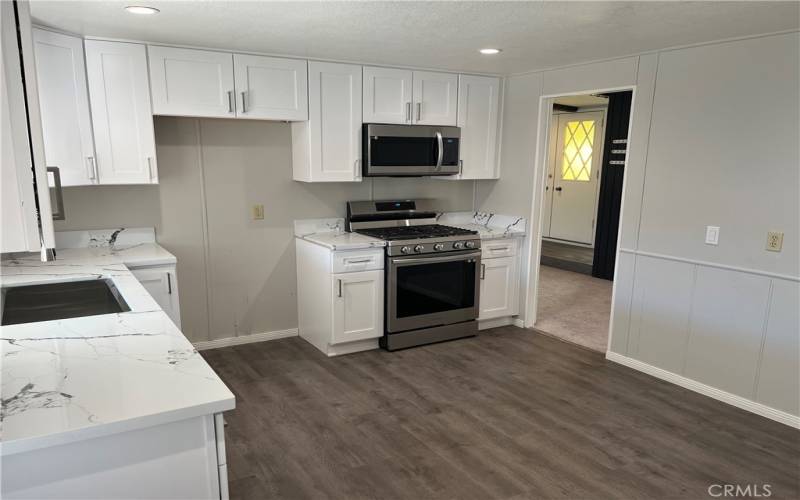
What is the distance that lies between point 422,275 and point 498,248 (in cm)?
81

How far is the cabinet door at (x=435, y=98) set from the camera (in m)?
4.17

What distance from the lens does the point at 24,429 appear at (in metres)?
1.17

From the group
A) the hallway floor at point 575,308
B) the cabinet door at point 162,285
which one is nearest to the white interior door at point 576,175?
the hallway floor at point 575,308

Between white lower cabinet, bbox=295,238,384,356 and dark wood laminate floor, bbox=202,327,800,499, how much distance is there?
0.52ft

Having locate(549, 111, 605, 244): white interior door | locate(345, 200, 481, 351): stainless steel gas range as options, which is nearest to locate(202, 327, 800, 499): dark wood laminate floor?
locate(345, 200, 481, 351): stainless steel gas range

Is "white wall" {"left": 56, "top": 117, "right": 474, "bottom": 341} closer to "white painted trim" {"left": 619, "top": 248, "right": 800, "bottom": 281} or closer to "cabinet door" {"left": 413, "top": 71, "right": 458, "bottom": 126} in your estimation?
"cabinet door" {"left": 413, "top": 71, "right": 458, "bottom": 126}

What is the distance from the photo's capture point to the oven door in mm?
3947

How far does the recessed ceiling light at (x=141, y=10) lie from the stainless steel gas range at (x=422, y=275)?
2102 mm

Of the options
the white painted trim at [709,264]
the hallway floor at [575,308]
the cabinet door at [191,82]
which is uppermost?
the cabinet door at [191,82]

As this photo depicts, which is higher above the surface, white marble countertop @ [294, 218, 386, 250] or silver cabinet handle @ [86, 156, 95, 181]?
silver cabinet handle @ [86, 156, 95, 181]

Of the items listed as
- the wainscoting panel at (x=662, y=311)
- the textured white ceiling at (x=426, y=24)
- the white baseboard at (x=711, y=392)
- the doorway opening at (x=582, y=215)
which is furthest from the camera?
the doorway opening at (x=582, y=215)

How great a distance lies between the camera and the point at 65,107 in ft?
9.85

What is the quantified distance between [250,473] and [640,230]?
9.67ft

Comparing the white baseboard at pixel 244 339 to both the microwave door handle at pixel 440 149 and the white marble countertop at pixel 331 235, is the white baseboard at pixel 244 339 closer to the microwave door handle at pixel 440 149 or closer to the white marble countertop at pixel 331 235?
the white marble countertop at pixel 331 235
